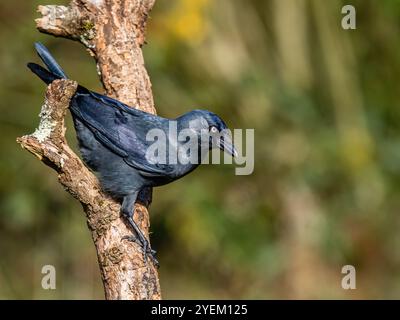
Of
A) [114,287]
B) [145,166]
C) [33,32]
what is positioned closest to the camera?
[114,287]

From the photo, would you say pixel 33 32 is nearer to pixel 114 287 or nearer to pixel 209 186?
pixel 209 186

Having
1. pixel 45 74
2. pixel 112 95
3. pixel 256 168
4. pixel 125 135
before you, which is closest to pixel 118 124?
pixel 125 135

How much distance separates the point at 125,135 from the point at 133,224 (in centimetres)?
72

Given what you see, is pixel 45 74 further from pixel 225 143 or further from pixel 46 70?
pixel 225 143

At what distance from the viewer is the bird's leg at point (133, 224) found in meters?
4.32

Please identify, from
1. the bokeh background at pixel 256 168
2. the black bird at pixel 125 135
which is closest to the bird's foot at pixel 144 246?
the black bird at pixel 125 135

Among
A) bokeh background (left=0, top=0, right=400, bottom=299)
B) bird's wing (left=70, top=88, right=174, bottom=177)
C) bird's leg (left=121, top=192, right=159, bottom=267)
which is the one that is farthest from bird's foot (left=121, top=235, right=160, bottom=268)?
bokeh background (left=0, top=0, right=400, bottom=299)

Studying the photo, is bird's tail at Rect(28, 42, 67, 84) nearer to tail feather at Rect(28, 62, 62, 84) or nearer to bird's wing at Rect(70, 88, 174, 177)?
tail feather at Rect(28, 62, 62, 84)

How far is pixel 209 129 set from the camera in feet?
15.9

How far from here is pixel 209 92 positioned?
27.4ft

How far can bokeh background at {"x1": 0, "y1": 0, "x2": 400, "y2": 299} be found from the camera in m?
8.02

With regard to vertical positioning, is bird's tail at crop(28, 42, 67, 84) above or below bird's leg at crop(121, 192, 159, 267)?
above

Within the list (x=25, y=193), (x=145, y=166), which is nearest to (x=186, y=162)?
(x=145, y=166)

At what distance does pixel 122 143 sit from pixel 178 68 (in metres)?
3.53
